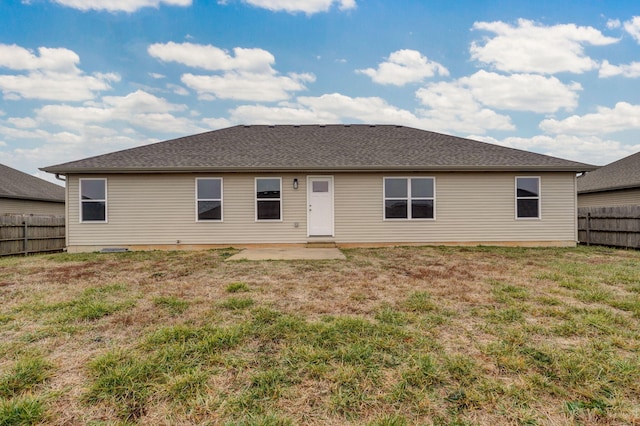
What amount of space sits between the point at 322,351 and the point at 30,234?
12.3 metres

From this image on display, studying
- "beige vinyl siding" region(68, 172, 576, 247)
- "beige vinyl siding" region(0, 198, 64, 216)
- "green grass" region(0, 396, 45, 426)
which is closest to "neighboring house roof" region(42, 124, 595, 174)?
"beige vinyl siding" region(68, 172, 576, 247)

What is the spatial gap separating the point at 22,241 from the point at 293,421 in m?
12.6

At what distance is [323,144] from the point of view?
1141cm

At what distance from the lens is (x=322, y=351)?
258cm

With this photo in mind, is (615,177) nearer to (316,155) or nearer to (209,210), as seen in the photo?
(316,155)

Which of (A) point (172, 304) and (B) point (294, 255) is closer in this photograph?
(A) point (172, 304)

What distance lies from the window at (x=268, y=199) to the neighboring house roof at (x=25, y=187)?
11642 mm

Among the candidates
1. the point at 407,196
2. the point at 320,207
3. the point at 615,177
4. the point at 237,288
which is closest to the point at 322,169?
the point at 320,207

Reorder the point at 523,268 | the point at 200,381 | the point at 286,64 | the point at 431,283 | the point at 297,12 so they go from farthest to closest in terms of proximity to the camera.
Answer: the point at 286,64
the point at 297,12
the point at 523,268
the point at 431,283
the point at 200,381

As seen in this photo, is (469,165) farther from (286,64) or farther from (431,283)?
(286,64)

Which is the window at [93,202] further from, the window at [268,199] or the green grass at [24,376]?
the green grass at [24,376]

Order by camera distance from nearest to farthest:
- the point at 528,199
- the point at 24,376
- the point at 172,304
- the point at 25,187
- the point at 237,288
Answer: the point at 24,376 < the point at 172,304 < the point at 237,288 < the point at 528,199 < the point at 25,187

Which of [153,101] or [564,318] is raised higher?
[153,101]

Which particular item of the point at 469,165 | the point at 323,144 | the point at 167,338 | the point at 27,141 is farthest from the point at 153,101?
the point at 167,338
